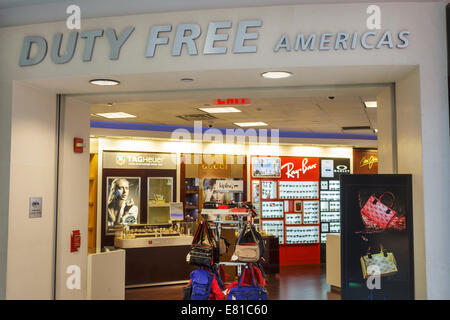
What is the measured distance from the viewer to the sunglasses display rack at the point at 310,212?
11.0 metres

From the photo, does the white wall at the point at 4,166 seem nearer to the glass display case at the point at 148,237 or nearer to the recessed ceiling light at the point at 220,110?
the recessed ceiling light at the point at 220,110

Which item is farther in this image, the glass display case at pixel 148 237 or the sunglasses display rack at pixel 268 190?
the sunglasses display rack at pixel 268 190

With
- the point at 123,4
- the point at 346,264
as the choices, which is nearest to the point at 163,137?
the point at 123,4

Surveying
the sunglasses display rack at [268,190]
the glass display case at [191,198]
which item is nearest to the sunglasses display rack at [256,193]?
the sunglasses display rack at [268,190]

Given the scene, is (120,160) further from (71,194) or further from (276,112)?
(71,194)

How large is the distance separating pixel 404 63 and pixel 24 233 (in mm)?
3591

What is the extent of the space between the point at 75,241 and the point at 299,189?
7342 mm

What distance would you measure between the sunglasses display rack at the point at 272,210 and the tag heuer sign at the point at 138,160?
2.50m

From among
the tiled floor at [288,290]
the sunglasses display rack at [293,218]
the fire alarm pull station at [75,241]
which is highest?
the fire alarm pull station at [75,241]

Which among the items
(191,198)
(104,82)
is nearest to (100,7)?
(104,82)

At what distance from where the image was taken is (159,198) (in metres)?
9.88

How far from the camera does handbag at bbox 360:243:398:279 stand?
3477 mm
